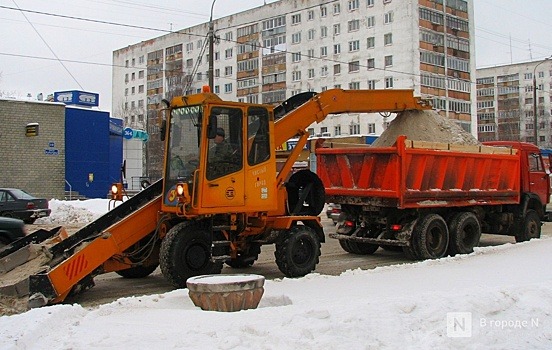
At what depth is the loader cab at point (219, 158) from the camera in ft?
31.6

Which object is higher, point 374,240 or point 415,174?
point 415,174

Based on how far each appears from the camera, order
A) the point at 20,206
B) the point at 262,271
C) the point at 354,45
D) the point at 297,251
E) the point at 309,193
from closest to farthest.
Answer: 1. the point at 297,251
2. the point at 309,193
3. the point at 262,271
4. the point at 20,206
5. the point at 354,45

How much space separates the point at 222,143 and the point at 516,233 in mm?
8970

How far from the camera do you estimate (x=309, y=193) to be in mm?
11578

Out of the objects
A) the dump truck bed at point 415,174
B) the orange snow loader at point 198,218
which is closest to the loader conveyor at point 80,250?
the orange snow loader at point 198,218

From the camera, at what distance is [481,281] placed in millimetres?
9164

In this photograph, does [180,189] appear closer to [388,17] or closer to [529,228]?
[529,228]

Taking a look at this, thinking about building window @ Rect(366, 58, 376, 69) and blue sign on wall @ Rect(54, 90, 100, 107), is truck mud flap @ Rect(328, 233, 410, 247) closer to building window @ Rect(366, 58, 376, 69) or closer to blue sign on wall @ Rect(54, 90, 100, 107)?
blue sign on wall @ Rect(54, 90, 100, 107)

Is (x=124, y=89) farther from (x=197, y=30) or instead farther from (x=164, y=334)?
(x=164, y=334)

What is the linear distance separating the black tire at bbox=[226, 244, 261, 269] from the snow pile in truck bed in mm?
4377

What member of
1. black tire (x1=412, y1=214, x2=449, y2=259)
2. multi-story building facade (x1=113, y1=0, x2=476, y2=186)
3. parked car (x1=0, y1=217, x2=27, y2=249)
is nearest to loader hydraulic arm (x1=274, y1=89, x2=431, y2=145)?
black tire (x1=412, y1=214, x2=449, y2=259)

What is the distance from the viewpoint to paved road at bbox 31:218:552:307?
964cm

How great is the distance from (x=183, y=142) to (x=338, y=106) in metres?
3.76

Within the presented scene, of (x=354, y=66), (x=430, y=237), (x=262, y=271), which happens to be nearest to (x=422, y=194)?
(x=430, y=237)
